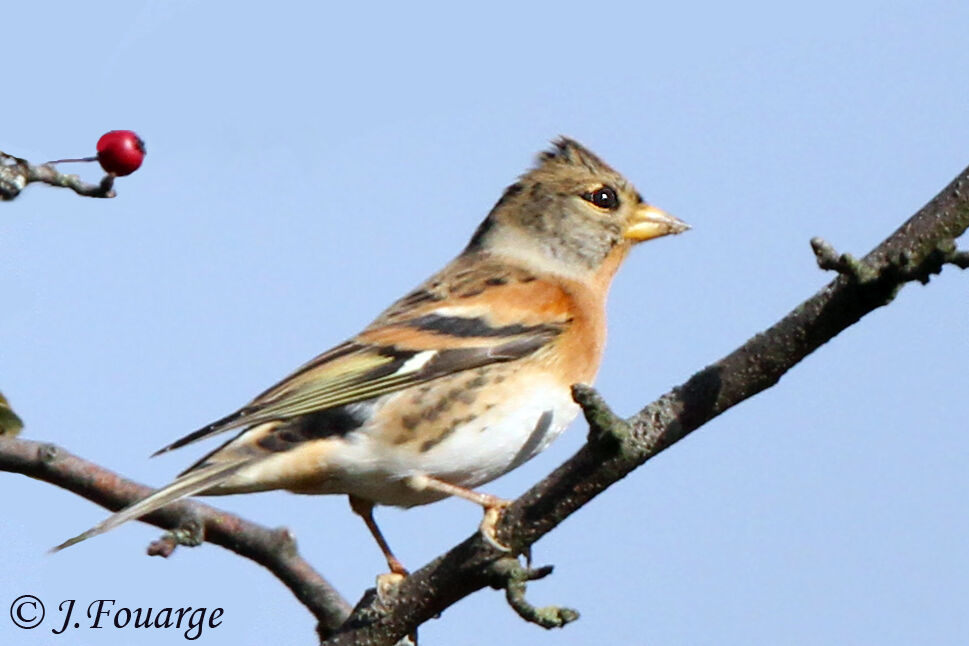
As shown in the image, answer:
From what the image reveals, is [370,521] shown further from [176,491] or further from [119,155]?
[119,155]

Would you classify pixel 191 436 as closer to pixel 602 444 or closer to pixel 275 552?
pixel 275 552

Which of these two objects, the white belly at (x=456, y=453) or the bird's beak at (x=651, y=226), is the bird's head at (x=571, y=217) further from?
the white belly at (x=456, y=453)

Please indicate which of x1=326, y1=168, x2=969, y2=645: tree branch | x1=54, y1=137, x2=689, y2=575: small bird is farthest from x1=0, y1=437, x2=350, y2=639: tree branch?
x1=326, y1=168, x2=969, y2=645: tree branch

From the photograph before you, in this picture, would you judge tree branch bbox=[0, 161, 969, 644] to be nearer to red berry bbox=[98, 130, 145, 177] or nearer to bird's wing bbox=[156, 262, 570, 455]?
bird's wing bbox=[156, 262, 570, 455]

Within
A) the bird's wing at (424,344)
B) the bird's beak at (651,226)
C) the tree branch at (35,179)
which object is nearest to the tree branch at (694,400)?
the bird's wing at (424,344)

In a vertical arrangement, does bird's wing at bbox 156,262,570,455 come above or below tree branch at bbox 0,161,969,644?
above

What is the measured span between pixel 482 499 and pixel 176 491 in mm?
973

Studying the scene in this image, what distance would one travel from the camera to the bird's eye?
6.21m

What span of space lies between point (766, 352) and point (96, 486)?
232cm

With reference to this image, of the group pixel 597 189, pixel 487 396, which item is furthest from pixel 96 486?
pixel 597 189

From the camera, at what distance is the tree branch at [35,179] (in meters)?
3.28

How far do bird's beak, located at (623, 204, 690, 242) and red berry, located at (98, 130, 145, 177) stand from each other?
278cm

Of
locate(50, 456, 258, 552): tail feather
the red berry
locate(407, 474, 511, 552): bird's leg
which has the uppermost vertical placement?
the red berry

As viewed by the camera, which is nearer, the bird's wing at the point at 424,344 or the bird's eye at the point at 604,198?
the bird's wing at the point at 424,344
